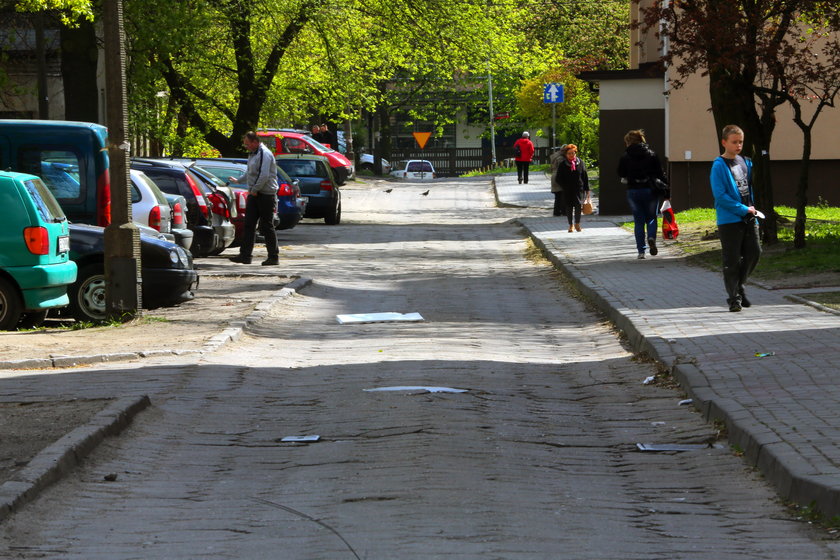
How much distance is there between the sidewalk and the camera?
6.64m

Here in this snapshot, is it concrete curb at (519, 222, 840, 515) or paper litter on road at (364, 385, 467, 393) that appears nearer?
concrete curb at (519, 222, 840, 515)

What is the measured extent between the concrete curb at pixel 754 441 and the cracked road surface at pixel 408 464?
0.35ft

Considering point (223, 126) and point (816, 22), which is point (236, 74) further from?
point (816, 22)

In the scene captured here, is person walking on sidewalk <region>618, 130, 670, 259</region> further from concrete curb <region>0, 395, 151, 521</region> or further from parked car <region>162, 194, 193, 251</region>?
concrete curb <region>0, 395, 151, 521</region>

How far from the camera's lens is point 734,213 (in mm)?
12828

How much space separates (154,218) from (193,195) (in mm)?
3084

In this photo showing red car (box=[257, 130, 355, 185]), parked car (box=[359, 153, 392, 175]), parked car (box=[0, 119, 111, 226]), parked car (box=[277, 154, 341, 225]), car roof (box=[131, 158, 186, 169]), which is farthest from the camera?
parked car (box=[359, 153, 392, 175])

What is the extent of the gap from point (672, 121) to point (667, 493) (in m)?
24.6

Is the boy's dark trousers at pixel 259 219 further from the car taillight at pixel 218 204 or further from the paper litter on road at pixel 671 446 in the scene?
the paper litter on road at pixel 671 446

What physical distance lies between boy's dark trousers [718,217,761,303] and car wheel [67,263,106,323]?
6.33 m

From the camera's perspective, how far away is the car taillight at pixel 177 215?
59.3 feet

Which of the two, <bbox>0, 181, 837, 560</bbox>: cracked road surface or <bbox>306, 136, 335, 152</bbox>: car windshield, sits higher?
<bbox>306, 136, 335, 152</bbox>: car windshield

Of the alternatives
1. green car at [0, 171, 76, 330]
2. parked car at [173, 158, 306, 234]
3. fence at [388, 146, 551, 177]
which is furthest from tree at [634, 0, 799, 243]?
fence at [388, 146, 551, 177]

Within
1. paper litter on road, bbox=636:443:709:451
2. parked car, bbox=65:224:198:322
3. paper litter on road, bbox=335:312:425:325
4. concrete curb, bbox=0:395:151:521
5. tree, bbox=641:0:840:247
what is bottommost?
paper litter on road, bbox=335:312:425:325
